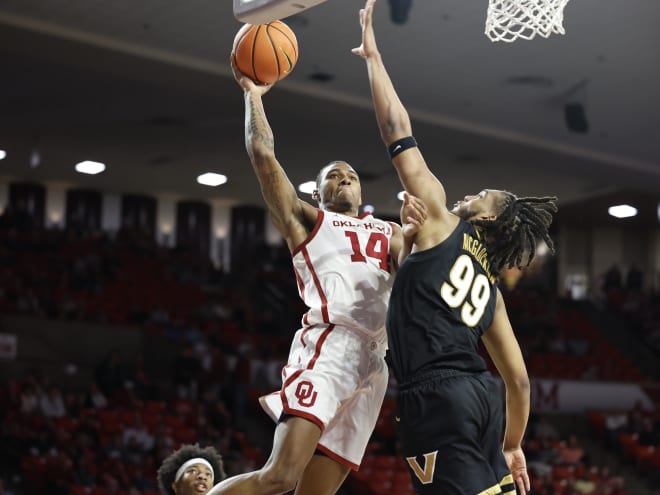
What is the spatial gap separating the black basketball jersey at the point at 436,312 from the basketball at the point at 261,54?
53.5 inches

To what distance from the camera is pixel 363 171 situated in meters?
19.1

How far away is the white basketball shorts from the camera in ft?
12.9

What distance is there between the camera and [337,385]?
399cm

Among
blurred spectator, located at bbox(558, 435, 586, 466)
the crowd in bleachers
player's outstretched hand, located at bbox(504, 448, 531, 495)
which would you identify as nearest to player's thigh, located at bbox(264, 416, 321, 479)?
player's outstretched hand, located at bbox(504, 448, 531, 495)

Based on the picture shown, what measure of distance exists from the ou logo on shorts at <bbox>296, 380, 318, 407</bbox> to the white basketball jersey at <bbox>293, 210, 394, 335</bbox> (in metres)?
0.31

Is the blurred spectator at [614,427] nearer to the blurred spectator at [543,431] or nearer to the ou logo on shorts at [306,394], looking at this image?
the blurred spectator at [543,431]

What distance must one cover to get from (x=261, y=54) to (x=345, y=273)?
43.5 inches

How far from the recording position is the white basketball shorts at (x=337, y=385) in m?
3.92

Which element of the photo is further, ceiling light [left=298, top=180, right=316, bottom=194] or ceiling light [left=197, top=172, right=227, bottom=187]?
ceiling light [left=197, top=172, right=227, bottom=187]

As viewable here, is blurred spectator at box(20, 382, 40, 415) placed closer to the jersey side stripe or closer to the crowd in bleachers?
the crowd in bleachers

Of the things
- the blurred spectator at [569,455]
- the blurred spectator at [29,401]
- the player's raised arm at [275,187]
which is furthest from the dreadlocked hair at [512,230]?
the blurred spectator at [569,455]

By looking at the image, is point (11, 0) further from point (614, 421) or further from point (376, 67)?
point (614, 421)

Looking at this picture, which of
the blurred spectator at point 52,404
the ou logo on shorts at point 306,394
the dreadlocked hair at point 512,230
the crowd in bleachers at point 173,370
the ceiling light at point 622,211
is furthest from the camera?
the ceiling light at point 622,211

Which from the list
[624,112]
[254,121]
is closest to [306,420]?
[254,121]
